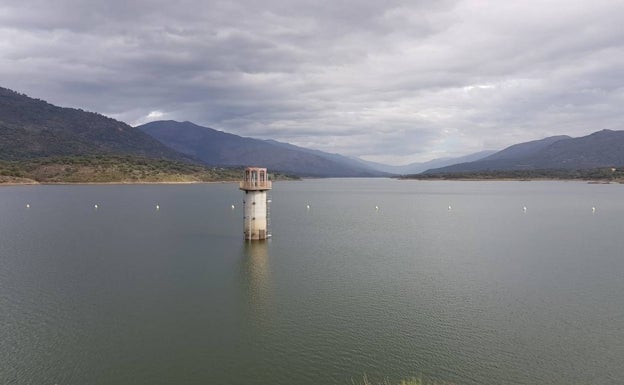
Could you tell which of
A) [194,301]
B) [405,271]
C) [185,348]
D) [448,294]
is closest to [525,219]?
[405,271]

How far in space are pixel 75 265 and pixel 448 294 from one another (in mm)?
45471

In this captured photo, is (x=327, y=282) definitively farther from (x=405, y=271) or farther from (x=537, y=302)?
(x=537, y=302)

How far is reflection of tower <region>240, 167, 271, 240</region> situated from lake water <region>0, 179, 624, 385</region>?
3.15 meters

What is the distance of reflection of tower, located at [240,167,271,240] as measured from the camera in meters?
67.7

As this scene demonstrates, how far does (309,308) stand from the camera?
38.8 m

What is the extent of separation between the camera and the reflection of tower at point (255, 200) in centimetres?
6769

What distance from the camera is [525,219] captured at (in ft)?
345

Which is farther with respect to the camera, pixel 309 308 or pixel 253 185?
pixel 253 185

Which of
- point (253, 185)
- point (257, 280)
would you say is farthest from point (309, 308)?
point (253, 185)

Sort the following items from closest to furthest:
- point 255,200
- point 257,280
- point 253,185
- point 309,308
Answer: point 309,308 → point 257,280 → point 253,185 → point 255,200

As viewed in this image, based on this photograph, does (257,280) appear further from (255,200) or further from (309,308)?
(255,200)

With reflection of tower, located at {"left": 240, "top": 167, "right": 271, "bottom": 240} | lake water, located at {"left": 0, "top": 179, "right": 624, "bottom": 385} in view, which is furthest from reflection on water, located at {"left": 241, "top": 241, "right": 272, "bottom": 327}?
reflection of tower, located at {"left": 240, "top": 167, "right": 271, "bottom": 240}

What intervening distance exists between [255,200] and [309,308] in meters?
33.0

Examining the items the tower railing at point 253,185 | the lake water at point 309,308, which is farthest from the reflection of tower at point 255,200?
the lake water at point 309,308
